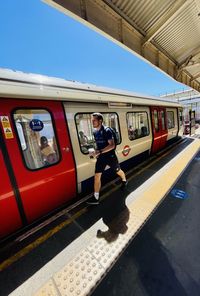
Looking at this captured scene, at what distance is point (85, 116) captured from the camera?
11.2ft

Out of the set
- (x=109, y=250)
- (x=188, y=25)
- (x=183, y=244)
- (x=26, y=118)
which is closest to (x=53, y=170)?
(x=26, y=118)

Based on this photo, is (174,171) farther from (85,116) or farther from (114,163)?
(85,116)

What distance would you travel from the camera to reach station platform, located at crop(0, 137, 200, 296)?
1.68 metres

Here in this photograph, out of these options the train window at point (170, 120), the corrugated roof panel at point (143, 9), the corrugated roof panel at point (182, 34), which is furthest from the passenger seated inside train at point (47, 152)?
the train window at point (170, 120)

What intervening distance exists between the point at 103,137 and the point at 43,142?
3.72 ft

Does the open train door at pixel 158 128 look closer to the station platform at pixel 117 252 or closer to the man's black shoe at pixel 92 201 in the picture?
the station platform at pixel 117 252

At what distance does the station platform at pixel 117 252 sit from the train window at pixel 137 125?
2.12 m

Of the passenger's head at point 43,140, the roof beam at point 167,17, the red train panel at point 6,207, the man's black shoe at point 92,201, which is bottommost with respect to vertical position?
the man's black shoe at point 92,201

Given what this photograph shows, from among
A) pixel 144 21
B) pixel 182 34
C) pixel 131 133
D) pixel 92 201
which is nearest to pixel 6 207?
pixel 92 201

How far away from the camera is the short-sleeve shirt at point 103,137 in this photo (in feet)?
10.2

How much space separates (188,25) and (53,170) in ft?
19.1

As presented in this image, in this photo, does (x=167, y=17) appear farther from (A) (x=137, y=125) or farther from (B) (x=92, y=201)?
(B) (x=92, y=201)

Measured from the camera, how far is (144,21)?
4438 millimetres

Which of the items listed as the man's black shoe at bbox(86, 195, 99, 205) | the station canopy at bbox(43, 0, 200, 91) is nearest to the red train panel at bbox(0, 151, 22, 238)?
the man's black shoe at bbox(86, 195, 99, 205)
